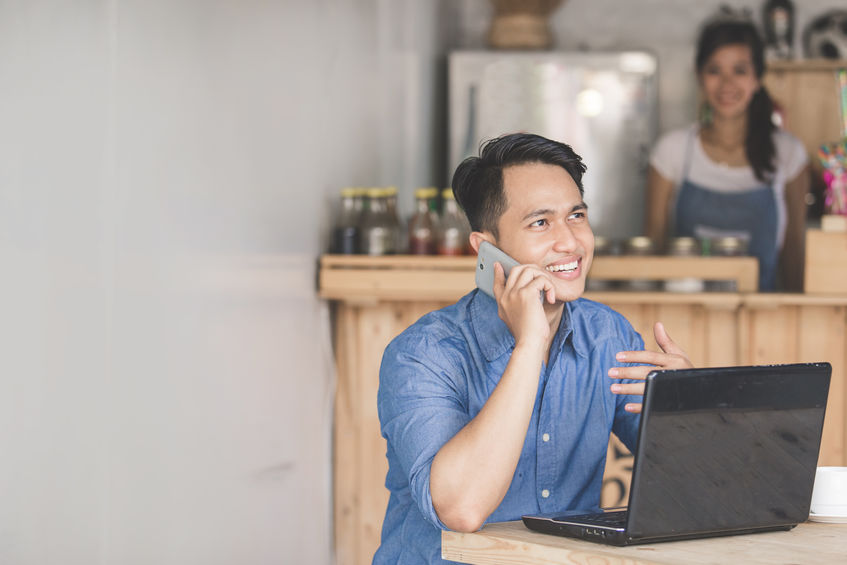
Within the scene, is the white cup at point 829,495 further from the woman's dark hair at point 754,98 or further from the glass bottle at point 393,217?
the woman's dark hair at point 754,98

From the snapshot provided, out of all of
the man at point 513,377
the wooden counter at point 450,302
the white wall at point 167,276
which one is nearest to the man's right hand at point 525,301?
the man at point 513,377

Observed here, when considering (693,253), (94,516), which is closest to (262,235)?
(94,516)

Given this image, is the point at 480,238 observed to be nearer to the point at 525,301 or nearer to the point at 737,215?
the point at 525,301

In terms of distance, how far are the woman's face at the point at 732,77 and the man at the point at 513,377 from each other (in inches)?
84.1

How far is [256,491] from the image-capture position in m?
2.20

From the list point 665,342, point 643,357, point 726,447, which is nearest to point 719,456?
point 726,447

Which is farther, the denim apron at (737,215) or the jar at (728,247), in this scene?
the denim apron at (737,215)

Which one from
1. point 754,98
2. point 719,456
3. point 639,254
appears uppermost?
point 754,98

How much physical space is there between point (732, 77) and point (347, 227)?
1728 millimetres

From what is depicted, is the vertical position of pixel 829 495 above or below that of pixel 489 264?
below

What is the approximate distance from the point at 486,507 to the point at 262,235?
3.75ft

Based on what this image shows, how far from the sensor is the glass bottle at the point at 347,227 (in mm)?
2711

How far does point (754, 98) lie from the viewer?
3.67m

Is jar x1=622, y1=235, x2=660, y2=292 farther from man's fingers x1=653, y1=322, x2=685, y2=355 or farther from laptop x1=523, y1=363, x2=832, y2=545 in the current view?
laptop x1=523, y1=363, x2=832, y2=545
